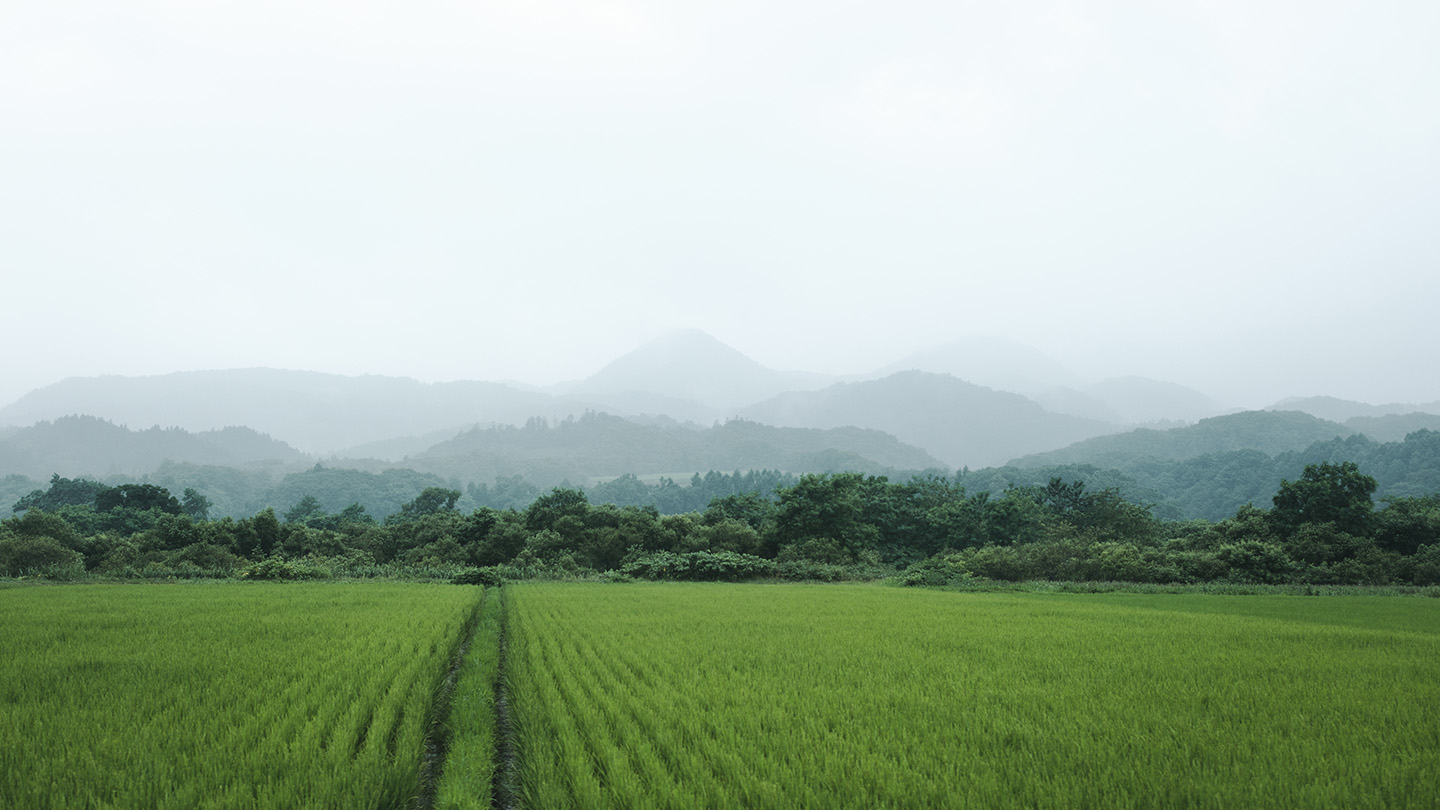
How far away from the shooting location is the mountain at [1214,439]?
161 meters

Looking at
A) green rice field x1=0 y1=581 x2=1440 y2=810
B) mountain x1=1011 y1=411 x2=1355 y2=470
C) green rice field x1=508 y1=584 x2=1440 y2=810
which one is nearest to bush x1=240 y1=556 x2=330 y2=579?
green rice field x1=0 y1=581 x2=1440 y2=810

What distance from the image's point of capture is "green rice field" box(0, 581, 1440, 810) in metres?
4.55

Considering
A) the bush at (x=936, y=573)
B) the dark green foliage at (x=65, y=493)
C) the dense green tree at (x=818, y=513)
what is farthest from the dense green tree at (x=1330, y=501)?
the dark green foliage at (x=65, y=493)

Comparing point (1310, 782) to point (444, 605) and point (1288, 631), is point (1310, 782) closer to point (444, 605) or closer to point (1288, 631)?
point (1288, 631)

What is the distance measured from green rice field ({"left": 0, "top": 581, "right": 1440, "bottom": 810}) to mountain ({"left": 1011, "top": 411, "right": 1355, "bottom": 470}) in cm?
16723

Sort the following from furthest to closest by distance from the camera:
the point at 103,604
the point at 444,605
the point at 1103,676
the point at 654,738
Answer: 1. the point at 444,605
2. the point at 103,604
3. the point at 1103,676
4. the point at 654,738

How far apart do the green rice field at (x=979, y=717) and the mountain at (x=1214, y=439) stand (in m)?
166

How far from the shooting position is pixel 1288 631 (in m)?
12.8

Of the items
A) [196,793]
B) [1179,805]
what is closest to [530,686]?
[196,793]

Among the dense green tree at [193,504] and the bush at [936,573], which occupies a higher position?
the dense green tree at [193,504]

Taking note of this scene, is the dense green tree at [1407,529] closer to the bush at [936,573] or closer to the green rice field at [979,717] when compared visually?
the bush at [936,573]

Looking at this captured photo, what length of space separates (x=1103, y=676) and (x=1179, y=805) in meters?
4.77

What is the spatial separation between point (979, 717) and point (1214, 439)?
20763 centimetres

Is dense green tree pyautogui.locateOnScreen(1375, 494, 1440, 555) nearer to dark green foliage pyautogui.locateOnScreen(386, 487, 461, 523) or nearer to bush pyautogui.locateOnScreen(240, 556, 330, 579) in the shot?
bush pyautogui.locateOnScreen(240, 556, 330, 579)
